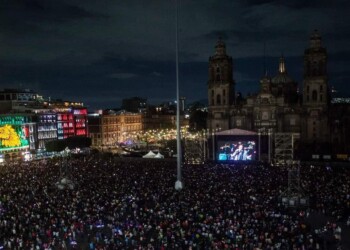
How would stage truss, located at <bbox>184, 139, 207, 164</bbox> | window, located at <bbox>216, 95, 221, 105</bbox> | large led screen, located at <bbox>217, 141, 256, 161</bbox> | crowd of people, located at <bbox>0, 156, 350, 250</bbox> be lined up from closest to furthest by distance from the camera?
crowd of people, located at <bbox>0, 156, 350, 250</bbox>
large led screen, located at <bbox>217, 141, 256, 161</bbox>
stage truss, located at <bbox>184, 139, 207, 164</bbox>
window, located at <bbox>216, 95, 221, 105</bbox>

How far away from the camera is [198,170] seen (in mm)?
42594

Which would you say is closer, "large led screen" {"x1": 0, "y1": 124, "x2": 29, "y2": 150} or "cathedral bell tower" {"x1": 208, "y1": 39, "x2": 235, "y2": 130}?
"cathedral bell tower" {"x1": 208, "y1": 39, "x2": 235, "y2": 130}

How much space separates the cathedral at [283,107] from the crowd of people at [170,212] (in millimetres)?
28689

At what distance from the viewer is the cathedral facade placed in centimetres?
6488

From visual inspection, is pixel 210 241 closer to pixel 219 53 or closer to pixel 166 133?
pixel 219 53

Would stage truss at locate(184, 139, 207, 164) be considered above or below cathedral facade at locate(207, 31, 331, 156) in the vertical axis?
below

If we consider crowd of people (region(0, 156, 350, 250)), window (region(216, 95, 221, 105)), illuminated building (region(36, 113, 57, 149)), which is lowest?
crowd of people (region(0, 156, 350, 250))

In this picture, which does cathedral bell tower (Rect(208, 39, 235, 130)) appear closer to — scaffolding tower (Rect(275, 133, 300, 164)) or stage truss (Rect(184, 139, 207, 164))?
stage truss (Rect(184, 139, 207, 164))

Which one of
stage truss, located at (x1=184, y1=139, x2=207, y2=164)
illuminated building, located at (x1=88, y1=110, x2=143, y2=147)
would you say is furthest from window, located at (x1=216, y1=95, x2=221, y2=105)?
illuminated building, located at (x1=88, y1=110, x2=143, y2=147)

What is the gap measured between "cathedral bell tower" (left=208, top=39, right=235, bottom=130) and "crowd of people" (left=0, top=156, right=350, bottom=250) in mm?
33718

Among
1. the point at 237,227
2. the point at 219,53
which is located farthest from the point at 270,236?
the point at 219,53

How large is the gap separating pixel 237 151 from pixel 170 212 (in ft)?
102

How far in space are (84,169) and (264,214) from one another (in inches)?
1050

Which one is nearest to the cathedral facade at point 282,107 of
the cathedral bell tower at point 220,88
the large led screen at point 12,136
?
the cathedral bell tower at point 220,88
